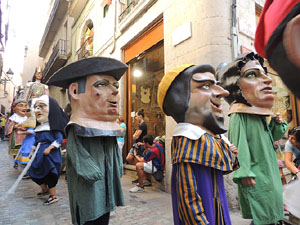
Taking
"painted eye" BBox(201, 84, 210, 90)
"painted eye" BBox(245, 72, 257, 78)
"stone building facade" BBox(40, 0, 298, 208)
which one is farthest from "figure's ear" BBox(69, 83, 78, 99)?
"stone building facade" BBox(40, 0, 298, 208)

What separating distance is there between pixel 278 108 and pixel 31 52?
35.0 m

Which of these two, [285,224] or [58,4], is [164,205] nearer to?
[285,224]

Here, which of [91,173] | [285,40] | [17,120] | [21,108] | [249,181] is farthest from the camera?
[21,108]

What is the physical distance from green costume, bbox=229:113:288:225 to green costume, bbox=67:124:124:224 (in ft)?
3.85

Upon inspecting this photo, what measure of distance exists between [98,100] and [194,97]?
94 cm

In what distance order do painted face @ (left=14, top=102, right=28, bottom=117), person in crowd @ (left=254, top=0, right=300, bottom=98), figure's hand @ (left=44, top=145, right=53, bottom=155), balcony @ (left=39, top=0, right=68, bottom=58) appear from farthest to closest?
balcony @ (left=39, top=0, right=68, bottom=58) < painted face @ (left=14, top=102, right=28, bottom=117) < figure's hand @ (left=44, top=145, right=53, bottom=155) < person in crowd @ (left=254, top=0, right=300, bottom=98)

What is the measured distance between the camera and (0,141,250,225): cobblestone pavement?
309 cm

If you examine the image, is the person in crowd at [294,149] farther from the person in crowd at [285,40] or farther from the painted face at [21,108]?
the painted face at [21,108]

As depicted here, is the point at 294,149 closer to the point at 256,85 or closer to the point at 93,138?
the point at 256,85

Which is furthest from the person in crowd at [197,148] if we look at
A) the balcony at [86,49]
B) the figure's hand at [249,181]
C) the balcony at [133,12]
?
the balcony at [86,49]

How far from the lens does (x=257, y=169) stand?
2070mm

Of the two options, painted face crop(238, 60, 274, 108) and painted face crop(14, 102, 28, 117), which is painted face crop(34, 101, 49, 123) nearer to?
painted face crop(14, 102, 28, 117)

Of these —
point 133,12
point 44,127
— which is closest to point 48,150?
point 44,127

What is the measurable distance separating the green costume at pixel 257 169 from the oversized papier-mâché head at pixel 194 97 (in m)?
0.50
